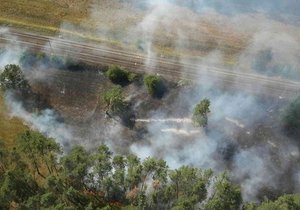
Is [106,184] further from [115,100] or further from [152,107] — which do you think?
[152,107]

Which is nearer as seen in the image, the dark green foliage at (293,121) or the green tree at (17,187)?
the green tree at (17,187)

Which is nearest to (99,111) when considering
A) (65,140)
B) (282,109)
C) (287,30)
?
(65,140)

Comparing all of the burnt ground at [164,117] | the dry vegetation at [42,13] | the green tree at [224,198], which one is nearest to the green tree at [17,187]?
the burnt ground at [164,117]

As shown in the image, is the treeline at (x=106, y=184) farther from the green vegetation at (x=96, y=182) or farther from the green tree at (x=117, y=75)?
the green tree at (x=117, y=75)

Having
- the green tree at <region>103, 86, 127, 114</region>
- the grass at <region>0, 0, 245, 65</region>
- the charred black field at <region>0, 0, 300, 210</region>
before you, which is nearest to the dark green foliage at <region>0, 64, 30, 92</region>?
the charred black field at <region>0, 0, 300, 210</region>

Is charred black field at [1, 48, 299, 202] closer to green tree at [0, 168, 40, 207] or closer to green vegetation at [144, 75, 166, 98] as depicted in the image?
green vegetation at [144, 75, 166, 98]

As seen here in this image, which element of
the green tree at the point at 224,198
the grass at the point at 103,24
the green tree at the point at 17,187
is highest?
the grass at the point at 103,24

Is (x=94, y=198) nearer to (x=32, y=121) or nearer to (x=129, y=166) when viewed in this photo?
(x=129, y=166)
